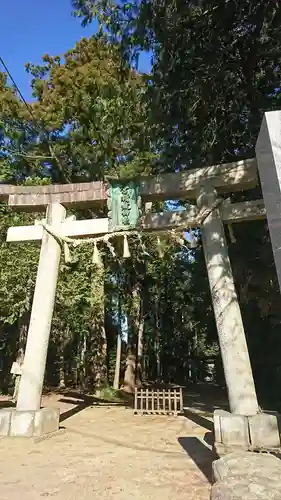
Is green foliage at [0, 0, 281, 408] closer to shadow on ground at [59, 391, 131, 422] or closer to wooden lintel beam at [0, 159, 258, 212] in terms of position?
shadow on ground at [59, 391, 131, 422]

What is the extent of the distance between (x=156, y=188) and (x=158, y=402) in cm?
564

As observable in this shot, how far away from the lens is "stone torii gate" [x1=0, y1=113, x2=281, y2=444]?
550cm

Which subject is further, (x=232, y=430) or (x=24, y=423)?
(x=24, y=423)

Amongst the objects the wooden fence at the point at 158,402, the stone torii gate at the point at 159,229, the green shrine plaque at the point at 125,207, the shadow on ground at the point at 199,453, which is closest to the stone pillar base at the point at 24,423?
the stone torii gate at the point at 159,229

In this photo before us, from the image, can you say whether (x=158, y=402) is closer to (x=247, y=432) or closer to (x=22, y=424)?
(x=22, y=424)

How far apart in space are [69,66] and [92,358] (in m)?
10.7

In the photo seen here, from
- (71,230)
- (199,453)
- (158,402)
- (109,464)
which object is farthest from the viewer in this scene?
(158,402)

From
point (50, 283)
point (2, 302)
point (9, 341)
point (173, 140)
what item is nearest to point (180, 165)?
point (173, 140)

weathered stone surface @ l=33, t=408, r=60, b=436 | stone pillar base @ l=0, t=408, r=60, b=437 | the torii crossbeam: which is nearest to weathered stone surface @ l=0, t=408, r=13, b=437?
stone pillar base @ l=0, t=408, r=60, b=437

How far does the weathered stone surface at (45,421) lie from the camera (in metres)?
5.80

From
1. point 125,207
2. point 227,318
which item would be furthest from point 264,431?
point 125,207

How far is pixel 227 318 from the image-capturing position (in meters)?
5.62

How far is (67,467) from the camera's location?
4.39 m

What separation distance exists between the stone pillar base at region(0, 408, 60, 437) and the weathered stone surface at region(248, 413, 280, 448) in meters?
3.29
